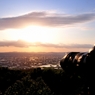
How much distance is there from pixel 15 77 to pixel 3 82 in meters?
4.75

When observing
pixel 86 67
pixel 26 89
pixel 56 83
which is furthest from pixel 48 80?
pixel 86 67

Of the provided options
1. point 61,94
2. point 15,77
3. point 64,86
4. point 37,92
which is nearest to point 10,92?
point 37,92

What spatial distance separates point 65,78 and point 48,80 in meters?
4.67

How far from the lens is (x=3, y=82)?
5278cm

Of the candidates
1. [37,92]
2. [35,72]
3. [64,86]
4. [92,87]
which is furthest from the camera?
[35,72]

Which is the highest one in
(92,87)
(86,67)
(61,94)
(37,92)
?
(86,67)

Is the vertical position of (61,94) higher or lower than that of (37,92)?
lower

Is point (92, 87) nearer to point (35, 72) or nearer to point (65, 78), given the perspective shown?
point (65, 78)

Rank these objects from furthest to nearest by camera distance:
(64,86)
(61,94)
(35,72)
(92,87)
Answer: (35,72) → (64,86) → (61,94) → (92,87)

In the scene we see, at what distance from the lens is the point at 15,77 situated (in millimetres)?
57000

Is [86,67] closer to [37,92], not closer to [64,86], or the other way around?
[37,92]

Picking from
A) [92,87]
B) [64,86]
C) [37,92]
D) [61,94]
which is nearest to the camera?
[92,87]

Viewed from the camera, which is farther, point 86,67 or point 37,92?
point 37,92

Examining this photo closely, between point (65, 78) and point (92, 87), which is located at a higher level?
point (92, 87)
